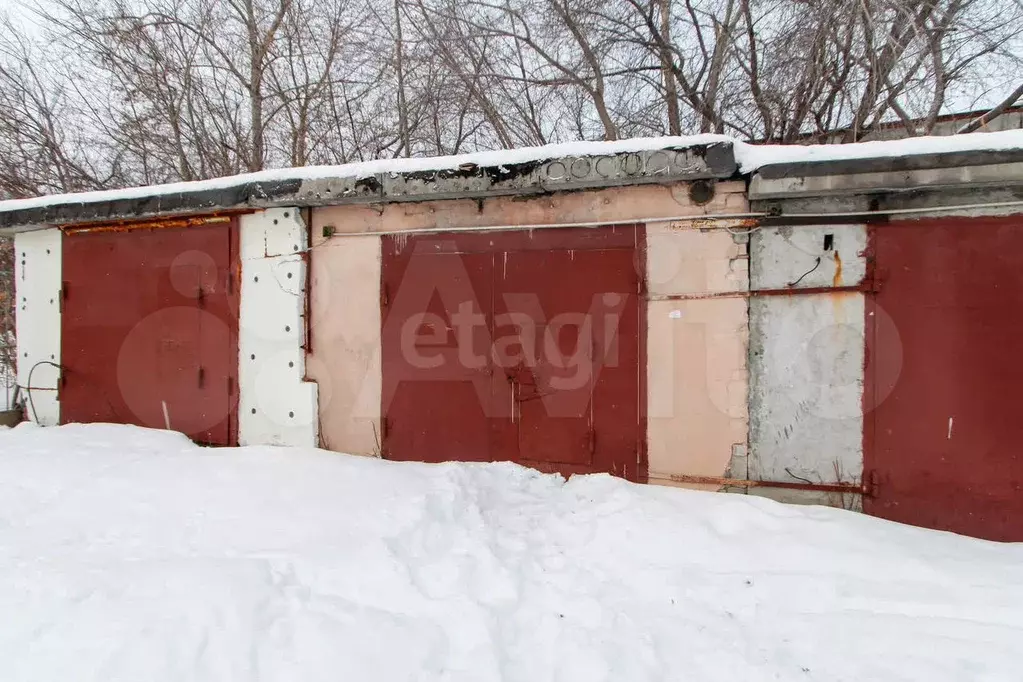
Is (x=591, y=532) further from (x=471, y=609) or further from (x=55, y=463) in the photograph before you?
(x=55, y=463)

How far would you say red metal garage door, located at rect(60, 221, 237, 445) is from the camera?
15.9 feet

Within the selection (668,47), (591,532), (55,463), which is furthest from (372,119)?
(591,532)

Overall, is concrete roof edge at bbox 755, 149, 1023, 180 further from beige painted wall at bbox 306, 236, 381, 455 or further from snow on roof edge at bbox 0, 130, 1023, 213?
beige painted wall at bbox 306, 236, 381, 455

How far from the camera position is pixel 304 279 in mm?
4578

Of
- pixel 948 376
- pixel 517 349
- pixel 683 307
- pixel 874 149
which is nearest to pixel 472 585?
pixel 517 349

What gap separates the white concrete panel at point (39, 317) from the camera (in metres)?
5.54

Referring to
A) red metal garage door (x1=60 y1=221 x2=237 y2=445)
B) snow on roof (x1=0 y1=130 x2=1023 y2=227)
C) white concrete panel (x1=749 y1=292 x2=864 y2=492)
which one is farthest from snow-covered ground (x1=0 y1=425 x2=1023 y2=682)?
snow on roof (x1=0 y1=130 x2=1023 y2=227)

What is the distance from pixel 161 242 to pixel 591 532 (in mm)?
5076

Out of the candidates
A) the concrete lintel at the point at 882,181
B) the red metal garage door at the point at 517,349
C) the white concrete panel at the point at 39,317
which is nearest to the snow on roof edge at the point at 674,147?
the concrete lintel at the point at 882,181

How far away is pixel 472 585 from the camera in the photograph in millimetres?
2711

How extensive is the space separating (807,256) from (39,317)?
7.92m

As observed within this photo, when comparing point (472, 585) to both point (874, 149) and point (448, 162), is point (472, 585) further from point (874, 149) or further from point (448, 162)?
point (874, 149)

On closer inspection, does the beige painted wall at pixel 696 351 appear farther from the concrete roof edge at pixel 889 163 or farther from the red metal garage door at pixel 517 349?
the concrete roof edge at pixel 889 163

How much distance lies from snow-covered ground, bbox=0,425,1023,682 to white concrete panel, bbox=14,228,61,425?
229cm
